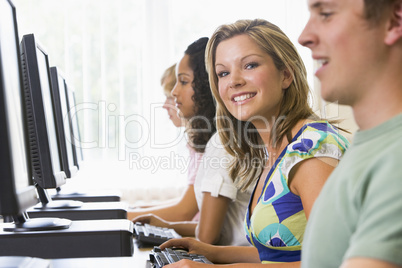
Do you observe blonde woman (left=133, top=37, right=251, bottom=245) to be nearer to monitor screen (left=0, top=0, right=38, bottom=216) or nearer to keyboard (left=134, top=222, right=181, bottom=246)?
keyboard (left=134, top=222, right=181, bottom=246)

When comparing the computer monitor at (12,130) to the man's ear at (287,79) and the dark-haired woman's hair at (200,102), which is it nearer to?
the man's ear at (287,79)

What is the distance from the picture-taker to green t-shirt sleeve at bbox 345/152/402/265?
442 mm

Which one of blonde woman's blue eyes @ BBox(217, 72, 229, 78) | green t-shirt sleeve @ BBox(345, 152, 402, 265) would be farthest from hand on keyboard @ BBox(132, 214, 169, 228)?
green t-shirt sleeve @ BBox(345, 152, 402, 265)

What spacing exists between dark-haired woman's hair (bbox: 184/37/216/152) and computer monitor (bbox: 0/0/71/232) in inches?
45.6

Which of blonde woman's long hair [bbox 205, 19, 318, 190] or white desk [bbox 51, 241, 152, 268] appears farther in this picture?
blonde woman's long hair [bbox 205, 19, 318, 190]

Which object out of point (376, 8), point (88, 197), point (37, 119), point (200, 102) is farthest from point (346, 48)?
point (200, 102)

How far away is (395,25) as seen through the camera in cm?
54

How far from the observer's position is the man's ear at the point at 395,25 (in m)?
0.53

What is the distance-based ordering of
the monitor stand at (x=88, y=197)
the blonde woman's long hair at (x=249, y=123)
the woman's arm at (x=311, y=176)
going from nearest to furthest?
1. the woman's arm at (x=311, y=176)
2. the blonde woman's long hair at (x=249, y=123)
3. the monitor stand at (x=88, y=197)

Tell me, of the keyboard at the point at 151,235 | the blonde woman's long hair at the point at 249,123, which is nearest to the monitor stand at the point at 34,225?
the keyboard at the point at 151,235

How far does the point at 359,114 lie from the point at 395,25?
4.3 inches

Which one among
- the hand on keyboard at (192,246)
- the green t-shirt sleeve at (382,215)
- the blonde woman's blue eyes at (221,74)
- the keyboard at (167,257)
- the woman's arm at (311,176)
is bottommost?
the hand on keyboard at (192,246)

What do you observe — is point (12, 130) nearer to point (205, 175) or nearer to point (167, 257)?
point (167, 257)

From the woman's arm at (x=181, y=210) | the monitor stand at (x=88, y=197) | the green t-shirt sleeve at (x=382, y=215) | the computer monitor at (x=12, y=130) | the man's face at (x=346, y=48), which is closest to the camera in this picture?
the green t-shirt sleeve at (x=382, y=215)
